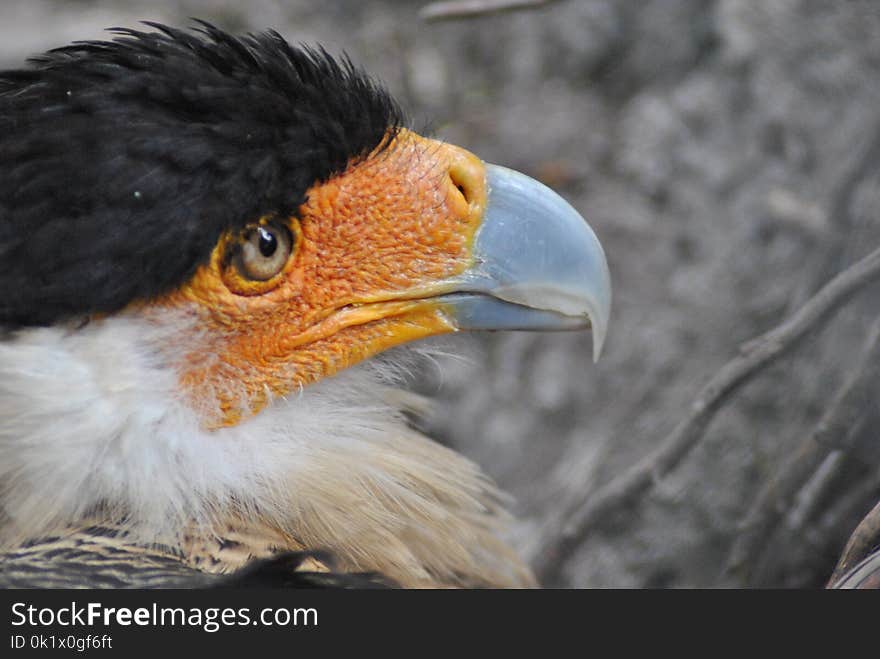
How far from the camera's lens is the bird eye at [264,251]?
2.21 meters

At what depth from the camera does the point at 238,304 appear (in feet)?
7.30

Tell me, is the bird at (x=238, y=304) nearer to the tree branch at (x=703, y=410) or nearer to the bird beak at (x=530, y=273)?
the bird beak at (x=530, y=273)

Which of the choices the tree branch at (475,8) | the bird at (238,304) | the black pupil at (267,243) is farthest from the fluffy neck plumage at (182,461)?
the tree branch at (475,8)

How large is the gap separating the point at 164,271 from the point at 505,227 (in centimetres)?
80

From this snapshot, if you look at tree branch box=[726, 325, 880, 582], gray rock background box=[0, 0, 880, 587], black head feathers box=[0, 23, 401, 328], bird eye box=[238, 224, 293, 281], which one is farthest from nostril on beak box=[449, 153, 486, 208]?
tree branch box=[726, 325, 880, 582]

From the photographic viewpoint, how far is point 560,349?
4.86 metres

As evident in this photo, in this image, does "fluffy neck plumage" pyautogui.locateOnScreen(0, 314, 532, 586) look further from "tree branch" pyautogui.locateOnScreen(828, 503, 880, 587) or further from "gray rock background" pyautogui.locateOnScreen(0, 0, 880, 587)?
"tree branch" pyautogui.locateOnScreen(828, 503, 880, 587)

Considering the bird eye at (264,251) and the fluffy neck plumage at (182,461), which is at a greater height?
the bird eye at (264,251)

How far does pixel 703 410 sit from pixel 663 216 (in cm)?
252

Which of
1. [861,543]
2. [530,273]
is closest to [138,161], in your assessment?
[530,273]

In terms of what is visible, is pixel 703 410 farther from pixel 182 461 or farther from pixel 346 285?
pixel 182 461

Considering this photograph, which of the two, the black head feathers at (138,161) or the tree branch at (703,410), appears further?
the tree branch at (703,410)

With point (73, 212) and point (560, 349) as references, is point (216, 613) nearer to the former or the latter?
point (73, 212)

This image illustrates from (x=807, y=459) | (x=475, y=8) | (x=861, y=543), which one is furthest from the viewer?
(x=475, y=8)
